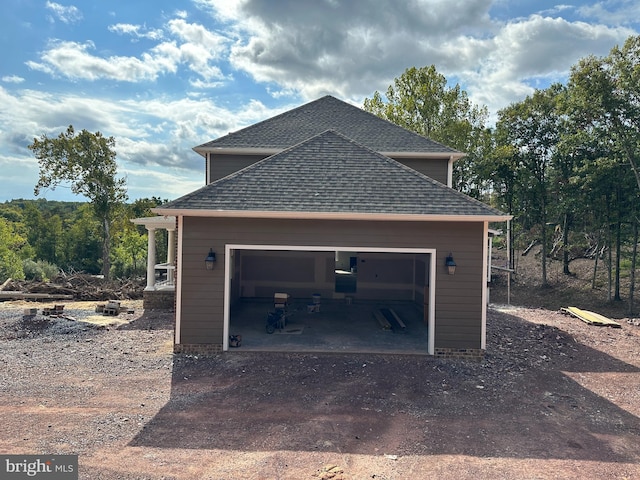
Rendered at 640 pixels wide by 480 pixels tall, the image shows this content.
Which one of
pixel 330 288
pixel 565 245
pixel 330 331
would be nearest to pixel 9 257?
pixel 330 288

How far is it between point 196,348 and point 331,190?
4605mm

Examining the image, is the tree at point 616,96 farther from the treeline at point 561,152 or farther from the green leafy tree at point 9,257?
the green leafy tree at point 9,257

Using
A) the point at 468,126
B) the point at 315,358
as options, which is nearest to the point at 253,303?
the point at 315,358

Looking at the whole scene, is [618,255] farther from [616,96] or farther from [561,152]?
[616,96]

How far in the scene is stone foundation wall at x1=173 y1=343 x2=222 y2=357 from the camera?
27.1ft

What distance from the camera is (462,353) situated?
827 cm

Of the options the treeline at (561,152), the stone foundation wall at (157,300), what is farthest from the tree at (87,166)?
the treeline at (561,152)

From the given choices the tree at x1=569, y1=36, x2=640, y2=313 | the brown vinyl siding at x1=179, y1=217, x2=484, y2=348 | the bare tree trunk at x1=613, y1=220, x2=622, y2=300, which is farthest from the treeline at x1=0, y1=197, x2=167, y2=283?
the bare tree trunk at x1=613, y1=220, x2=622, y2=300

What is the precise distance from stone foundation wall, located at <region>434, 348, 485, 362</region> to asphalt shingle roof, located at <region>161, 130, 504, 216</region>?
9.74 ft

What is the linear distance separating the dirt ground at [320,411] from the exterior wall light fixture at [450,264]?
6.38ft

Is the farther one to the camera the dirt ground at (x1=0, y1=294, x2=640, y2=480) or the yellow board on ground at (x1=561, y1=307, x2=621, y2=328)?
the yellow board on ground at (x1=561, y1=307, x2=621, y2=328)

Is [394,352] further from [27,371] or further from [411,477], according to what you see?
[27,371]

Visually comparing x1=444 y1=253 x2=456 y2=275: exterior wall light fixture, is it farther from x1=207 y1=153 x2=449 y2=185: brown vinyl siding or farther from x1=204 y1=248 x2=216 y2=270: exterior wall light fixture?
x1=207 y1=153 x2=449 y2=185: brown vinyl siding

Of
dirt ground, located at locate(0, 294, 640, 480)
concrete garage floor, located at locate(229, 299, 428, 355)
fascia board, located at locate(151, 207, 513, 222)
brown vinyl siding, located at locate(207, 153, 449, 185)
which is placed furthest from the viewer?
brown vinyl siding, located at locate(207, 153, 449, 185)
